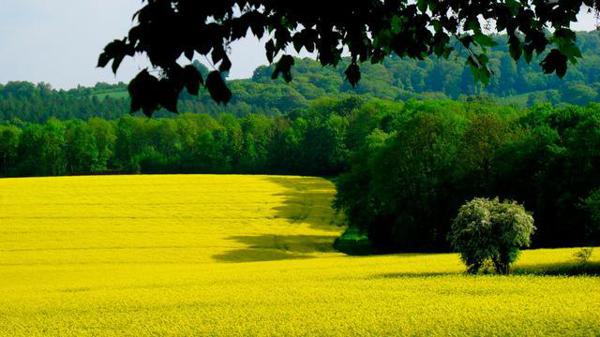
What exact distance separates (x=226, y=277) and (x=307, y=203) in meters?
42.0

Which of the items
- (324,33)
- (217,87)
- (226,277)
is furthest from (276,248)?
(217,87)

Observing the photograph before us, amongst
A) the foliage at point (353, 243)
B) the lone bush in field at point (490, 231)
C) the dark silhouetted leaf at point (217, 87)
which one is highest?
the dark silhouetted leaf at point (217, 87)

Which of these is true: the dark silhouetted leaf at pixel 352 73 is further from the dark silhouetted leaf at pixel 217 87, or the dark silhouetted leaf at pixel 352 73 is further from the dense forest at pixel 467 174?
the dense forest at pixel 467 174

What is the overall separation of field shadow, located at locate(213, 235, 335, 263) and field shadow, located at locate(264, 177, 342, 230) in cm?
691

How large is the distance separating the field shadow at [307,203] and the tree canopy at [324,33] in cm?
5977

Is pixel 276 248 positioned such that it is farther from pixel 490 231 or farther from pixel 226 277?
pixel 490 231

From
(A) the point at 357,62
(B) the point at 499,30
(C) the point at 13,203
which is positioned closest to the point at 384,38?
(A) the point at 357,62

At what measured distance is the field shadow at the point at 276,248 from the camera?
A: 5359 centimetres

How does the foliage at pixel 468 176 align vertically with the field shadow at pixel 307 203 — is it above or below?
above

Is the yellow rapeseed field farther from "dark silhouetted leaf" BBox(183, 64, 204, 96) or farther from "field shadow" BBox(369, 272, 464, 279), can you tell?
"dark silhouetted leaf" BBox(183, 64, 204, 96)

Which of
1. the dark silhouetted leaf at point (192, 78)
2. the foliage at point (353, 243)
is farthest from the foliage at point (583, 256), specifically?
the dark silhouetted leaf at point (192, 78)

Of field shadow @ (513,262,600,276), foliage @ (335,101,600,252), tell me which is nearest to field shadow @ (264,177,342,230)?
foliage @ (335,101,600,252)

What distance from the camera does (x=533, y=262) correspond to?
37.3 metres

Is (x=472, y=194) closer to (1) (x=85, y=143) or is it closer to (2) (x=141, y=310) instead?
(2) (x=141, y=310)
